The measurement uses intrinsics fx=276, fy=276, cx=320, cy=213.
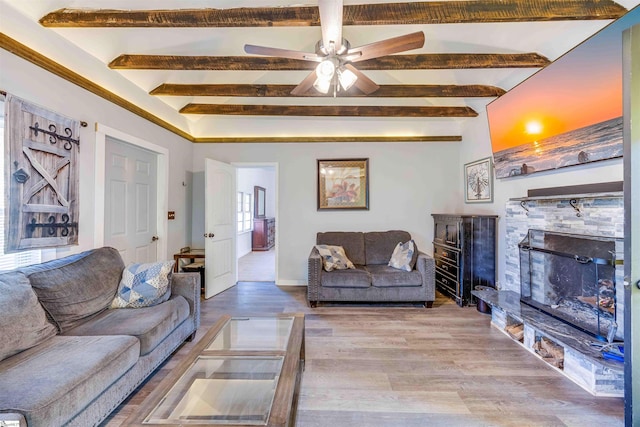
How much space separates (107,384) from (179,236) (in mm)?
2797

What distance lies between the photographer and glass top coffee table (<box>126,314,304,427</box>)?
1.17 meters

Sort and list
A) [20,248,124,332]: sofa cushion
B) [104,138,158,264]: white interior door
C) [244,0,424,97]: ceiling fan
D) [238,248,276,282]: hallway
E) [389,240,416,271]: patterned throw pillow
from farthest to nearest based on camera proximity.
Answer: [238,248,276,282]: hallway
[389,240,416,271]: patterned throw pillow
[104,138,158,264]: white interior door
[20,248,124,332]: sofa cushion
[244,0,424,97]: ceiling fan

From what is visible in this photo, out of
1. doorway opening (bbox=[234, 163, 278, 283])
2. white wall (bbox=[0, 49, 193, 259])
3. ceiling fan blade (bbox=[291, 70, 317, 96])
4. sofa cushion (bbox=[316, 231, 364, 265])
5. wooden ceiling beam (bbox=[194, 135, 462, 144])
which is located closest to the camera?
white wall (bbox=[0, 49, 193, 259])

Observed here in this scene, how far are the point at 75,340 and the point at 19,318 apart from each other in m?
0.31

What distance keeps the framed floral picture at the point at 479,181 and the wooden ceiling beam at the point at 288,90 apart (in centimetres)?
92

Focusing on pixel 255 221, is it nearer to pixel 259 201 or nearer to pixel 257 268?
pixel 259 201

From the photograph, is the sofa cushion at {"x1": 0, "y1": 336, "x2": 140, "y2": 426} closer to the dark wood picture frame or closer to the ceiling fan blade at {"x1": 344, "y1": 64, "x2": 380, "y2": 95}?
the ceiling fan blade at {"x1": 344, "y1": 64, "x2": 380, "y2": 95}

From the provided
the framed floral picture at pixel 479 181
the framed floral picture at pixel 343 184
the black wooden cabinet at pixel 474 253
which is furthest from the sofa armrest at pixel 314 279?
the framed floral picture at pixel 479 181

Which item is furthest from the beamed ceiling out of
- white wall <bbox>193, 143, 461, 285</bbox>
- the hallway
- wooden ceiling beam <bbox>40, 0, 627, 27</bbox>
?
the hallway

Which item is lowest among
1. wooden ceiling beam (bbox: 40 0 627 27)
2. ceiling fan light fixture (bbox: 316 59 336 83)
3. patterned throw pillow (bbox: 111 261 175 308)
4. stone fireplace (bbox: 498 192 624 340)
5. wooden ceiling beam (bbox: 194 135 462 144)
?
patterned throw pillow (bbox: 111 261 175 308)

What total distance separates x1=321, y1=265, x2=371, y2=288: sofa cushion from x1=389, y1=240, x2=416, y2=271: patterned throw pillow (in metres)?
0.48

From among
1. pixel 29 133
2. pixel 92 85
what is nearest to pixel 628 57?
pixel 29 133

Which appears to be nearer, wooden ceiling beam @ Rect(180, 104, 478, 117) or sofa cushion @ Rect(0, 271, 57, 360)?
sofa cushion @ Rect(0, 271, 57, 360)

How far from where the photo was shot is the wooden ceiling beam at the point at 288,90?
3303 mm
